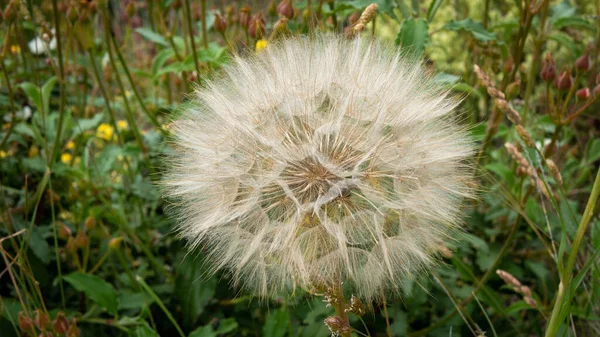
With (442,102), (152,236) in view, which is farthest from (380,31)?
(442,102)

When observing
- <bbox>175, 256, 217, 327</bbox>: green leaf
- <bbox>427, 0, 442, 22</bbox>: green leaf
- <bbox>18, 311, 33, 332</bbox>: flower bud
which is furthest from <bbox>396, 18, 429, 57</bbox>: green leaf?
<bbox>18, 311, 33, 332</bbox>: flower bud

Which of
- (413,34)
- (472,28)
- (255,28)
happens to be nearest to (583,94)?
(472,28)

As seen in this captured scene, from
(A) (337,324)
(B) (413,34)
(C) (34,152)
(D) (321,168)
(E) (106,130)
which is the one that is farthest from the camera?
(E) (106,130)

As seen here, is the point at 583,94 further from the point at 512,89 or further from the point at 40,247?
the point at 40,247

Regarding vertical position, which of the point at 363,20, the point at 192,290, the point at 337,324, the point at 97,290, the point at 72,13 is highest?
the point at 363,20

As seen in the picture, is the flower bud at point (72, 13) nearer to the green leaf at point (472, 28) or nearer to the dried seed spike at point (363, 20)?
the dried seed spike at point (363, 20)
